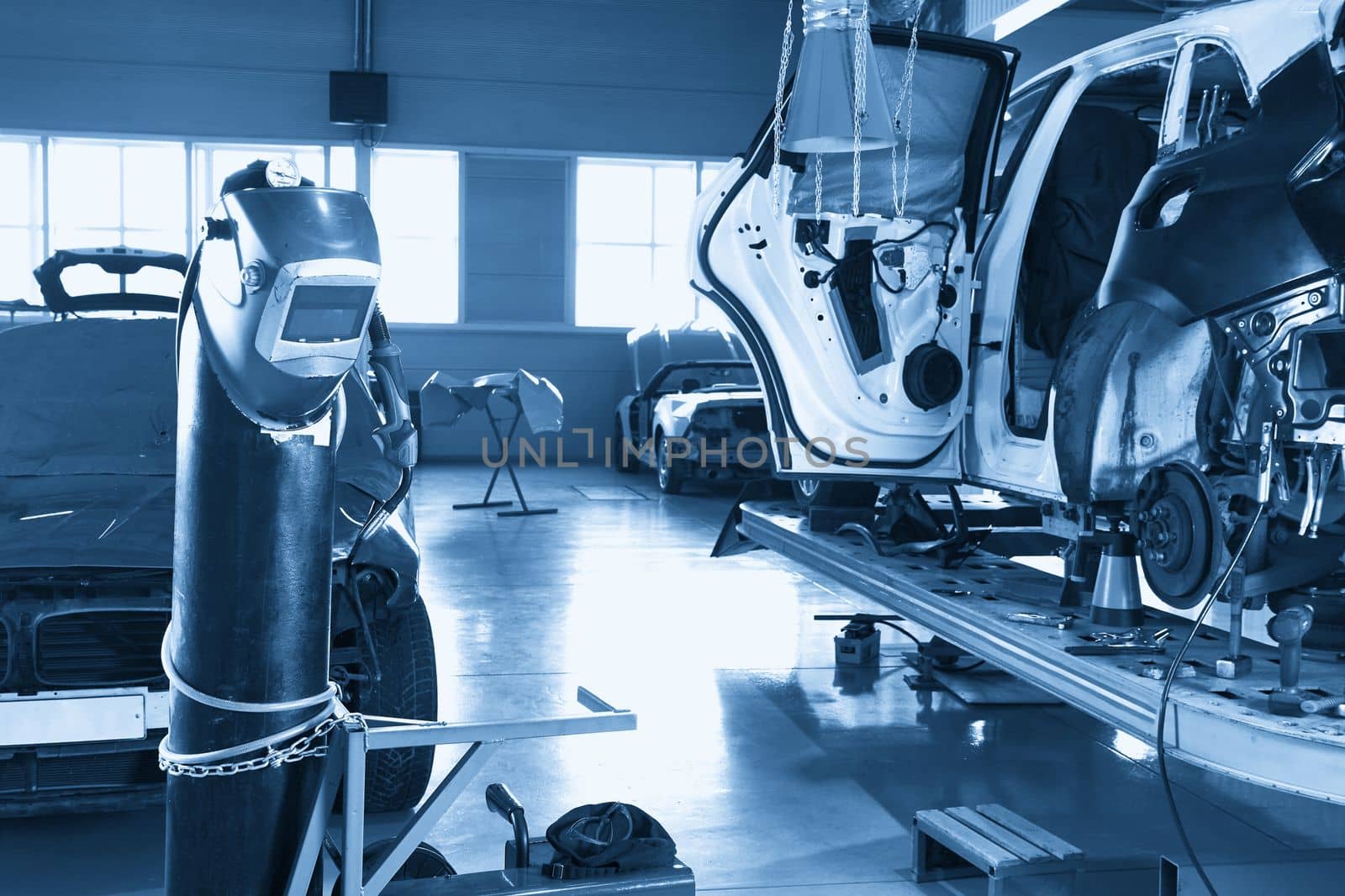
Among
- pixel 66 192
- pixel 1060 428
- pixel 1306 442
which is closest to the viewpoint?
pixel 1306 442

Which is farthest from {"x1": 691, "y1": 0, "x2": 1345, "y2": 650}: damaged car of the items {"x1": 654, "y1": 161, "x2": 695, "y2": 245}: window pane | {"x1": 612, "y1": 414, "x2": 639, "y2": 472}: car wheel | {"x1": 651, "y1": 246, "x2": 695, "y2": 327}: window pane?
{"x1": 654, "y1": 161, "x2": 695, "y2": 245}: window pane

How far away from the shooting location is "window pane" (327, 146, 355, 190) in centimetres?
1479

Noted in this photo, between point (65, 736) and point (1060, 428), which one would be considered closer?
point (65, 736)

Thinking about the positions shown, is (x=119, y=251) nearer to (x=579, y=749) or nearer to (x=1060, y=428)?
(x=579, y=749)

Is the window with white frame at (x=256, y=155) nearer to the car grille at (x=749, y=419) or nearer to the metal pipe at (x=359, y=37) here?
the metal pipe at (x=359, y=37)

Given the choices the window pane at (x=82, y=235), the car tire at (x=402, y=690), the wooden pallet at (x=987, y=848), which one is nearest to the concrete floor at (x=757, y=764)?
the wooden pallet at (x=987, y=848)

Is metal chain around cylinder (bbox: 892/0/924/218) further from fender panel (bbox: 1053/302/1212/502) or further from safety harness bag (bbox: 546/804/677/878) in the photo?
safety harness bag (bbox: 546/804/677/878)

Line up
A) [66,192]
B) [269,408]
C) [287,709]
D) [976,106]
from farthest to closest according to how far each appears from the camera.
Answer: [66,192], [976,106], [287,709], [269,408]

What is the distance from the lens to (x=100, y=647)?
2.80 meters

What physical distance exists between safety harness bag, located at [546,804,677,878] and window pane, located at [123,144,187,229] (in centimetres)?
1384

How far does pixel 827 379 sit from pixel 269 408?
10.2 feet

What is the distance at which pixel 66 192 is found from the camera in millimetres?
14438

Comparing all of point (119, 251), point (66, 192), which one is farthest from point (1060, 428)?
point (66, 192)

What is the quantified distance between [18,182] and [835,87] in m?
13.5
